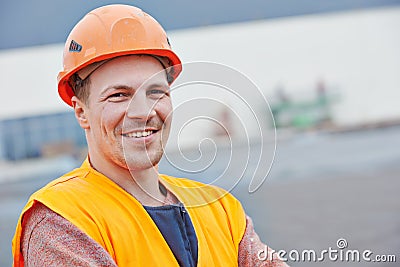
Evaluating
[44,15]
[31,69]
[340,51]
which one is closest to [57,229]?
[44,15]

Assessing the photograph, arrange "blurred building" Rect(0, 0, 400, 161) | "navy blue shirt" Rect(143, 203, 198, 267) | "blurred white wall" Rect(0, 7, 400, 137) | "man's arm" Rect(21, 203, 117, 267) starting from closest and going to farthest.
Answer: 1. "man's arm" Rect(21, 203, 117, 267)
2. "navy blue shirt" Rect(143, 203, 198, 267)
3. "blurred building" Rect(0, 0, 400, 161)
4. "blurred white wall" Rect(0, 7, 400, 137)

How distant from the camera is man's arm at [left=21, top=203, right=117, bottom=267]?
35.4 inches

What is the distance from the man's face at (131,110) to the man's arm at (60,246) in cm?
14

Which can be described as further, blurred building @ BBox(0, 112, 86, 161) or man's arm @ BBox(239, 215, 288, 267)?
blurred building @ BBox(0, 112, 86, 161)

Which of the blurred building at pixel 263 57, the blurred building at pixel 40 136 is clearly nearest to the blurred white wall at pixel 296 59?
the blurred building at pixel 263 57

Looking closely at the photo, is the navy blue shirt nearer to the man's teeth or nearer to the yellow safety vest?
the yellow safety vest

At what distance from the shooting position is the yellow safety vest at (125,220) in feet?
3.09

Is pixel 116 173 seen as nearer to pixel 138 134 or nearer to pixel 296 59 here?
pixel 138 134

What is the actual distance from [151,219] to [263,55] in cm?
479

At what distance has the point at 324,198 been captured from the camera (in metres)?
4.56

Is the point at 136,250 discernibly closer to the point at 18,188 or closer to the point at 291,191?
the point at 291,191

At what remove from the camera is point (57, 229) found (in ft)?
3.00

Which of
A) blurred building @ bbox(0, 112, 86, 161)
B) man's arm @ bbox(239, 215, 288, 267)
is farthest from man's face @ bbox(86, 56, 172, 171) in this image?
blurred building @ bbox(0, 112, 86, 161)

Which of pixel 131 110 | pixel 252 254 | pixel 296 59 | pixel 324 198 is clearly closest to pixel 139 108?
pixel 131 110
